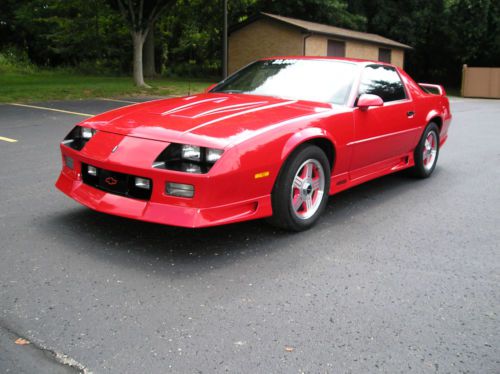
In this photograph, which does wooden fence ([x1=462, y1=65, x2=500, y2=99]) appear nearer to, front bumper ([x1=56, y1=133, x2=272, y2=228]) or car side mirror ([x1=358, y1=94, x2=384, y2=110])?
car side mirror ([x1=358, y1=94, x2=384, y2=110])

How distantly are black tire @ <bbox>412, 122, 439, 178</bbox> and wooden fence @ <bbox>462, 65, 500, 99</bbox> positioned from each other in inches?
990

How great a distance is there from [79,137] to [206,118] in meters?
Result: 1.07

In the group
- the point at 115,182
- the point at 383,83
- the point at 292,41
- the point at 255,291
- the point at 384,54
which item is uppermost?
the point at 292,41

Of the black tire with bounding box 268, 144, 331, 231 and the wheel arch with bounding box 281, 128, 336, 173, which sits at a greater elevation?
the wheel arch with bounding box 281, 128, 336, 173

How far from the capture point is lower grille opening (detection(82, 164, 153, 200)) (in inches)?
143

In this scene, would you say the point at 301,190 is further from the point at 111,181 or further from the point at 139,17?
the point at 139,17

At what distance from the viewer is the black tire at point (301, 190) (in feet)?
13.1

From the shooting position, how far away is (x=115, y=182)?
375 centimetres

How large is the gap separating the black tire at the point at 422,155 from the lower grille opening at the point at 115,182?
11.9ft

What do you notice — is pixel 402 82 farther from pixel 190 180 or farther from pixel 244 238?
pixel 190 180

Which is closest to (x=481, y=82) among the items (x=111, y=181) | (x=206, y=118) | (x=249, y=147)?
(x=206, y=118)

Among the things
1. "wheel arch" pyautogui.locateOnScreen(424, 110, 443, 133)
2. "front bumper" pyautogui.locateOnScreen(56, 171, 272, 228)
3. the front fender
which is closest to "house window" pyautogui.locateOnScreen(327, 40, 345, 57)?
"wheel arch" pyautogui.locateOnScreen(424, 110, 443, 133)

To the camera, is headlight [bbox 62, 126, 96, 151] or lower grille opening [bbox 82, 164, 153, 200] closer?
lower grille opening [bbox 82, 164, 153, 200]

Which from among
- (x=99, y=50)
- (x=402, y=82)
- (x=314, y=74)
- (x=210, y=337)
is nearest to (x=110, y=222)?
(x=210, y=337)
